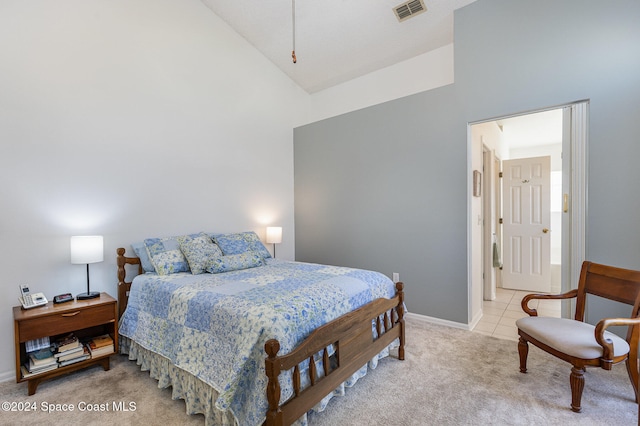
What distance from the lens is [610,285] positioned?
2.05 m

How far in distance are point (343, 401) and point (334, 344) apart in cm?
44

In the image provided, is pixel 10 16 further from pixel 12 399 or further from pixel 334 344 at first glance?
pixel 334 344

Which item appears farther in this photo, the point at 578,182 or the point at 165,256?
the point at 165,256

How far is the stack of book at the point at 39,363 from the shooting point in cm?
202

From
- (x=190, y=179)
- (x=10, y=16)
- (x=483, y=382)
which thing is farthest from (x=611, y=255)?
(x=10, y=16)

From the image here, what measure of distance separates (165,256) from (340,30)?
3292mm

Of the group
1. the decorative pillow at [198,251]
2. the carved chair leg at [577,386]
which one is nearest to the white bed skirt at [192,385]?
the decorative pillow at [198,251]

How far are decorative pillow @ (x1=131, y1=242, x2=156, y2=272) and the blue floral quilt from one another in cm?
18

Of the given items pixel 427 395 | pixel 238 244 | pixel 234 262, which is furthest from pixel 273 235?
pixel 427 395

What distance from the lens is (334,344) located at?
1.80 meters

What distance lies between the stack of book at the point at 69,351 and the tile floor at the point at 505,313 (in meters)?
3.59

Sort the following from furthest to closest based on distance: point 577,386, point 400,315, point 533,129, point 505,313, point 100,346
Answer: point 533,129 → point 505,313 → point 400,315 → point 100,346 → point 577,386

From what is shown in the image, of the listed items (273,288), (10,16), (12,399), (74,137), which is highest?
(10,16)

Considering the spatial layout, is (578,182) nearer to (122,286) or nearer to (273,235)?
(273,235)
